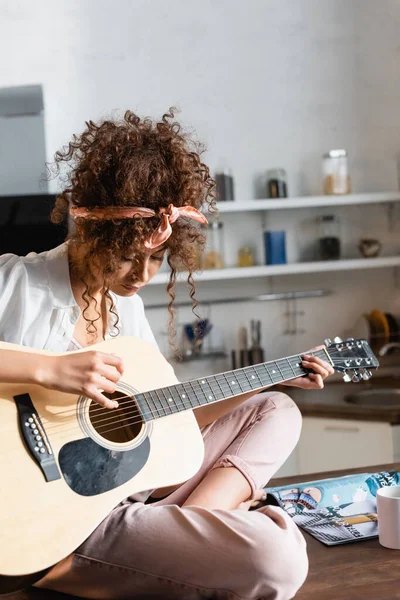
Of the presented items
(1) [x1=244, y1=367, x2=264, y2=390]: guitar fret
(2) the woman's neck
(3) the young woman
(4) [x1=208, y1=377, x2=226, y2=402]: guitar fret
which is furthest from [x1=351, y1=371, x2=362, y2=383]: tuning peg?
(2) the woman's neck

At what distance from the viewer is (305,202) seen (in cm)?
345

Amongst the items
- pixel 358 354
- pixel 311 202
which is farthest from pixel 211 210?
pixel 311 202


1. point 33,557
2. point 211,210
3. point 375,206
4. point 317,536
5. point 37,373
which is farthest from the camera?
point 375,206

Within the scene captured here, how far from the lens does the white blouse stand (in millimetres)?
1619

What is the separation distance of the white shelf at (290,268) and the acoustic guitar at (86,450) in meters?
1.75

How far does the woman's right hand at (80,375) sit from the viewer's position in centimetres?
136

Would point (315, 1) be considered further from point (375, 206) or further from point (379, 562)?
point (379, 562)

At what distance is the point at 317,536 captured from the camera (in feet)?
5.33

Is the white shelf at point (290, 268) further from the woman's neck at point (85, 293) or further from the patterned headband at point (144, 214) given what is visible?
the patterned headband at point (144, 214)

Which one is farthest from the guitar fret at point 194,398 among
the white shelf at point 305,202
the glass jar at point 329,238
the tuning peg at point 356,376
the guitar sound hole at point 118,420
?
the glass jar at point 329,238

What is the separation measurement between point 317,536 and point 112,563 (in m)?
0.48

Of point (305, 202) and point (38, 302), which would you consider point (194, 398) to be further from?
point (305, 202)

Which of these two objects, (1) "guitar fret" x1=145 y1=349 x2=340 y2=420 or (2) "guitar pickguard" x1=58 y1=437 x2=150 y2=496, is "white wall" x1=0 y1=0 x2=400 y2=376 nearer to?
(1) "guitar fret" x1=145 y1=349 x2=340 y2=420

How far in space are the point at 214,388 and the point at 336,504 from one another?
0.47m
